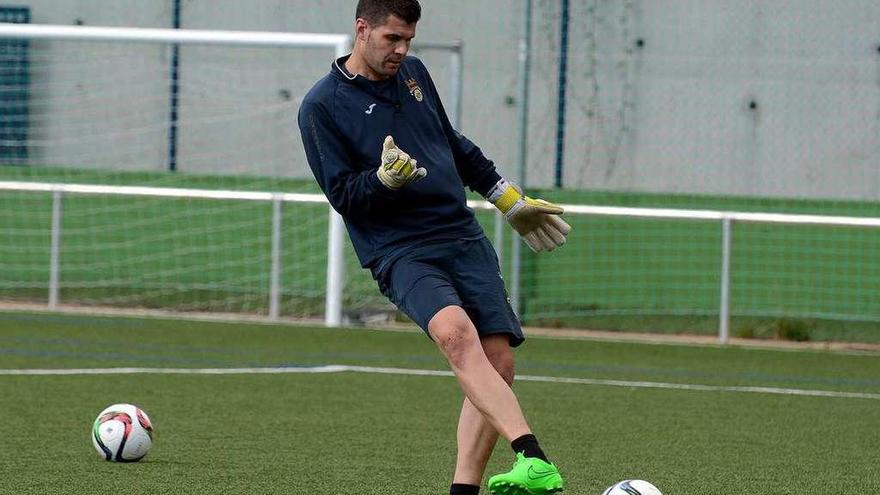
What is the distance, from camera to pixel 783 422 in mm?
9023

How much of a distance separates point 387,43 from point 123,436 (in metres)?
2.31

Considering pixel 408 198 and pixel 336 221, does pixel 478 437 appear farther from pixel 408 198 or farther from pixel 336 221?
pixel 336 221

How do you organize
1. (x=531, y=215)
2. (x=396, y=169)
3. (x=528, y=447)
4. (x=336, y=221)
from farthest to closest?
(x=336, y=221), (x=531, y=215), (x=396, y=169), (x=528, y=447)

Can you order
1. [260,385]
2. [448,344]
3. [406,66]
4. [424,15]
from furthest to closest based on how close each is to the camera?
[424,15]
[260,385]
[406,66]
[448,344]

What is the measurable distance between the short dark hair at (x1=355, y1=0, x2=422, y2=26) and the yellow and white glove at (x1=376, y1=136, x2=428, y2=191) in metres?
0.45

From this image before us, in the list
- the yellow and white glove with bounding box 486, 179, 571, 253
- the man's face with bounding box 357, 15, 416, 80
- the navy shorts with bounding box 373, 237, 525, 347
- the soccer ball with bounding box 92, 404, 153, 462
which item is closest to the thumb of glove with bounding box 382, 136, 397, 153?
the man's face with bounding box 357, 15, 416, 80

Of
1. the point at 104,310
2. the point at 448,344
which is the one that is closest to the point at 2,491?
the point at 448,344

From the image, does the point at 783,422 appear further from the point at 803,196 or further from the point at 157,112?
the point at 157,112

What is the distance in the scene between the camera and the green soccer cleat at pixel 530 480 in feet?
16.7

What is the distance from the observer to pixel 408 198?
5660 mm

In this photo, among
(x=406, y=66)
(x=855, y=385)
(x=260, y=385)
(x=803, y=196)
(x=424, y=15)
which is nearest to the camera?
(x=406, y=66)

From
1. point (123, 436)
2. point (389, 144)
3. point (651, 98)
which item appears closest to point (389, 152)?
point (389, 144)

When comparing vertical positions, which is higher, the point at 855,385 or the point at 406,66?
the point at 406,66

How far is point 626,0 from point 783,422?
6.71 m
